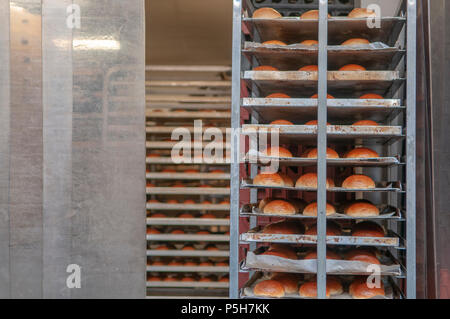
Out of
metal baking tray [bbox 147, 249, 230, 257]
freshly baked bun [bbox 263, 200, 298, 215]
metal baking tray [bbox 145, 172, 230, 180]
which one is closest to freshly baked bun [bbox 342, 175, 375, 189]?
freshly baked bun [bbox 263, 200, 298, 215]

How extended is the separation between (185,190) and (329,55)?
2.19 m

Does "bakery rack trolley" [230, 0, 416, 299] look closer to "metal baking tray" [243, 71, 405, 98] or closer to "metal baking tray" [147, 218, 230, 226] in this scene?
"metal baking tray" [243, 71, 405, 98]

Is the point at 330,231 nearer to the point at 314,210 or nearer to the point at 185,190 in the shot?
the point at 314,210

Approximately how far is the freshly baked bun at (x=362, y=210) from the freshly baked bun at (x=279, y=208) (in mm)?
398

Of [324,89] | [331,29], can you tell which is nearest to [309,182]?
[324,89]

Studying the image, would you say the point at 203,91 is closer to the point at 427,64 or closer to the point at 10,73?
the point at 10,73

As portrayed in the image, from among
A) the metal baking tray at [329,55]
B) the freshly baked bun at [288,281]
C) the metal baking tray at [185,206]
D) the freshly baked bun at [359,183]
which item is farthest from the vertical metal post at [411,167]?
the metal baking tray at [185,206]

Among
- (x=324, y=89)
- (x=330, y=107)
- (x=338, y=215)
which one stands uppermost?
(x=324, y=89)

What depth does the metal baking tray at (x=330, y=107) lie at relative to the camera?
8.46 ft

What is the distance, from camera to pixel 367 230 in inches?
107

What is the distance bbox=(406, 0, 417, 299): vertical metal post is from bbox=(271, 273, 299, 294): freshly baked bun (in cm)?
73

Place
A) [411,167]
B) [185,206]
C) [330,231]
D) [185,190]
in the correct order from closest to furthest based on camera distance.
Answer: [411,167], [330,231], [185,190], [185,206]

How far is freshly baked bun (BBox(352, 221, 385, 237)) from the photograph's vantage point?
8.72 ft
